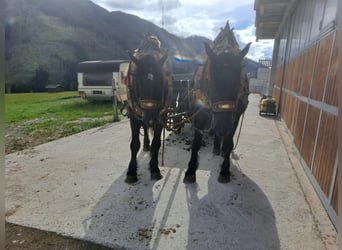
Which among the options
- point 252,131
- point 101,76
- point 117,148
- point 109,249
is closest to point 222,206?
point 109,249

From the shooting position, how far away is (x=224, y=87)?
2689 mm

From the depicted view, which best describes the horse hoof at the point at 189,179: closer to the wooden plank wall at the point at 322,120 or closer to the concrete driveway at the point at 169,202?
the concrete driveway at the point at 169,202

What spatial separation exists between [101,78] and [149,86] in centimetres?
1045

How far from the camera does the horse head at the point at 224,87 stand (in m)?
2.68

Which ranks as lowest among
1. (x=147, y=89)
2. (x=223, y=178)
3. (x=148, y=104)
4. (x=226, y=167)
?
(x=223, y=178)

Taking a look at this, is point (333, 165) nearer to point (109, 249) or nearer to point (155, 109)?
point (155, 109)

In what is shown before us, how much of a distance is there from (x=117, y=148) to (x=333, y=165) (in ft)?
13.5

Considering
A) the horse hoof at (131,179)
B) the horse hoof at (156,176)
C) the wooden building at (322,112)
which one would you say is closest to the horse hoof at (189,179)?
the horse hoof at (156,176)

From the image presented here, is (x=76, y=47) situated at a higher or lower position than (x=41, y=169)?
higher

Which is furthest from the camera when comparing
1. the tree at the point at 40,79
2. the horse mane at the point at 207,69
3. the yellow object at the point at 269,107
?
the tree at the point at 40,79

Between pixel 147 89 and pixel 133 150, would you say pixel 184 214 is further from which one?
pixel 147 89

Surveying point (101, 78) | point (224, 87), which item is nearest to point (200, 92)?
point (224, 87)

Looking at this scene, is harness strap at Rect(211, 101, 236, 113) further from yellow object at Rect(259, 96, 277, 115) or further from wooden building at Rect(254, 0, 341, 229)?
yellow object at Rect(259, 96, 277, 115)

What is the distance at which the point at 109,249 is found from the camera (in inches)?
82.9
